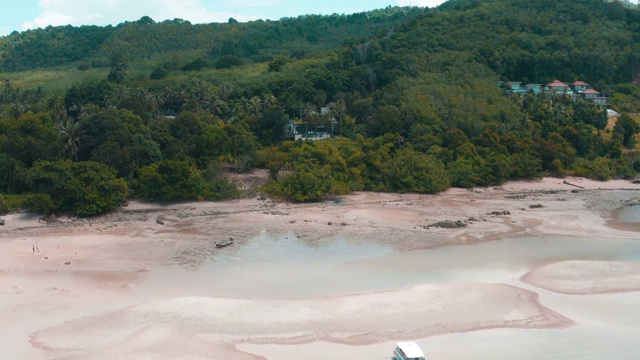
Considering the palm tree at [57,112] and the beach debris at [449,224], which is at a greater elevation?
the palm tree at [57,112]

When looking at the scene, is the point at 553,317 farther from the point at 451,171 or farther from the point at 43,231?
the point at 43,231

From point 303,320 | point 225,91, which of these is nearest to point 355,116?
point 225,91

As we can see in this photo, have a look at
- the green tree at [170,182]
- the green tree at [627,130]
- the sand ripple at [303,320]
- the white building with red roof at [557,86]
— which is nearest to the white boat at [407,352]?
the sand ripple at [303,320]


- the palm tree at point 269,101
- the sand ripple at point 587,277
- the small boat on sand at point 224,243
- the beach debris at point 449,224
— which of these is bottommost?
the sand ripple at point 587,277

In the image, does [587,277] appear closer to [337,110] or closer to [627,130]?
[337,110]

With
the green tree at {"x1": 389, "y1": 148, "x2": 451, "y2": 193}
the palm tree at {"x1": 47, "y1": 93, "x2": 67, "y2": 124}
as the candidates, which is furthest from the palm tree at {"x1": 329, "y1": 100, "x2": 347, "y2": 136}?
the palm tree at {"x1": 47, "y1": 93, "x2": 67, "y2": 124}

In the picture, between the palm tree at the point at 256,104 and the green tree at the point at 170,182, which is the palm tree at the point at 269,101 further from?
the green tree at the point at 170,182

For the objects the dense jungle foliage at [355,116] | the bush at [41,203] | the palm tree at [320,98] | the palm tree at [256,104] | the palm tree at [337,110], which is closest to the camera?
the bush at [41,203]
